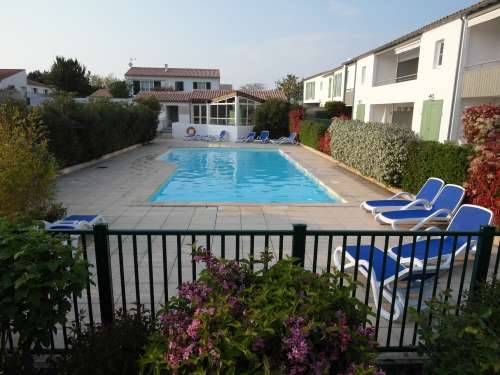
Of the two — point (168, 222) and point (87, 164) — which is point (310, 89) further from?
point (168, 222)

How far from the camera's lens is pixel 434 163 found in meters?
8.22

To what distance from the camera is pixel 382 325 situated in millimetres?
3758

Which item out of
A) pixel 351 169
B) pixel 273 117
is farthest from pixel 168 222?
pixel 273 117

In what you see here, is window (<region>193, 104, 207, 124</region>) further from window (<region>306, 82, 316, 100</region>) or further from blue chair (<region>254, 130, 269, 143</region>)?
window (<region>306, 82, 316, 100</region>)

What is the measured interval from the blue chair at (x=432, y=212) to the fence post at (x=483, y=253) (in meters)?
3.71

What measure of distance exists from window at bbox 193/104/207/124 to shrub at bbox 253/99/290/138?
6.28m

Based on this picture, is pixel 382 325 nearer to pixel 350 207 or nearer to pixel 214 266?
pixel 214 266

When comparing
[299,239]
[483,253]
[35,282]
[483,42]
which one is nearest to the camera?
[35,282]

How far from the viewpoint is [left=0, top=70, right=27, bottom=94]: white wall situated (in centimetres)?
3888

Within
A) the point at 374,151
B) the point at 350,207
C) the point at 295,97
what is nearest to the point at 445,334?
the point at 350,207

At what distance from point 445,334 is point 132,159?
16855 millimetres

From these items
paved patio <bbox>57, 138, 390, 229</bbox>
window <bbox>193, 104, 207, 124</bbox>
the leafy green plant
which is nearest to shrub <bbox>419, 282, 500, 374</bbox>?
the leafy green plant

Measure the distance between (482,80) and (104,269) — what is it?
47.6ft

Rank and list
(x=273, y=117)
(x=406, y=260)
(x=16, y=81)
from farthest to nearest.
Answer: (x=16, y=81) → (x=273, y=117) → (x=406, y=260)
